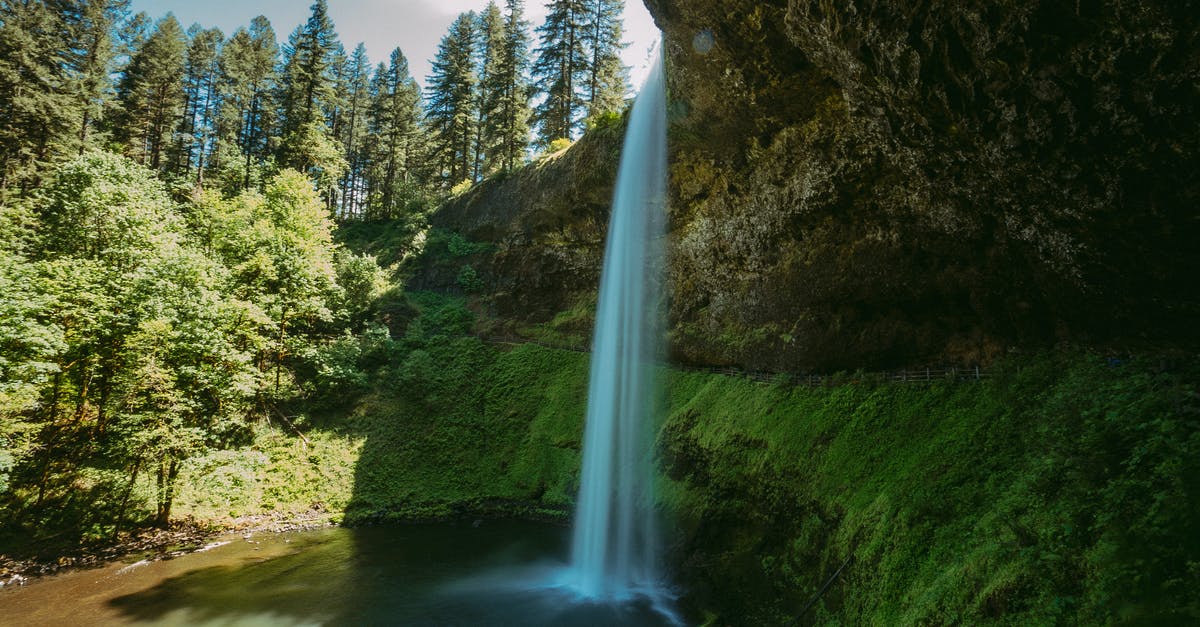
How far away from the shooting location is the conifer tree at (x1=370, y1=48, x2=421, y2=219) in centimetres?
4378

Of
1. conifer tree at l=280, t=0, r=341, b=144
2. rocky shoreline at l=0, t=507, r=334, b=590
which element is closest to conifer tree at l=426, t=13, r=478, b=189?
conifer tree at l=280, t=0, r=341, b=144

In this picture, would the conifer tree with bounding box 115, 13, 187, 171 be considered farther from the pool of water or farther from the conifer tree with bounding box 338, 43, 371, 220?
the pool of water

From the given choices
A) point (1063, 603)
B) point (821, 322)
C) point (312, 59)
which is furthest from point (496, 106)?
point (1063, 603)

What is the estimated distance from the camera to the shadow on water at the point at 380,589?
1211 centimetres

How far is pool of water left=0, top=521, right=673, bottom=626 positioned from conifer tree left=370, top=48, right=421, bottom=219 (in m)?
31.5

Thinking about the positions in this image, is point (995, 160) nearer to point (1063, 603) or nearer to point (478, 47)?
point (1063, 603)

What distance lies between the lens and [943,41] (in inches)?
290

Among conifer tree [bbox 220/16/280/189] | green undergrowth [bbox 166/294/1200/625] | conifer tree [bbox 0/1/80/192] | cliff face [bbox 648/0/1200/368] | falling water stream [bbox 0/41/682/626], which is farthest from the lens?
conifer tree [bbox 220/16/280/189]

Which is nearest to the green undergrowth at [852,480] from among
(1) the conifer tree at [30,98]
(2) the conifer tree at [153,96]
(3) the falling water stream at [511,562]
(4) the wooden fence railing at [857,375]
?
(4) the wooden fence railing at [857,375]

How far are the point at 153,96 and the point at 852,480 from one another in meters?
49.4

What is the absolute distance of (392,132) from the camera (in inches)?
1738

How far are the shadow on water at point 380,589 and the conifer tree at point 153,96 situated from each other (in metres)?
33.2

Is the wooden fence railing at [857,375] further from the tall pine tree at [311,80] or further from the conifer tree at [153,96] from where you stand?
the conifer tree at [153,96]

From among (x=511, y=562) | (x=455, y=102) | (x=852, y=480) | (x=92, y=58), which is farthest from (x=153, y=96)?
(x=852, y=480)
